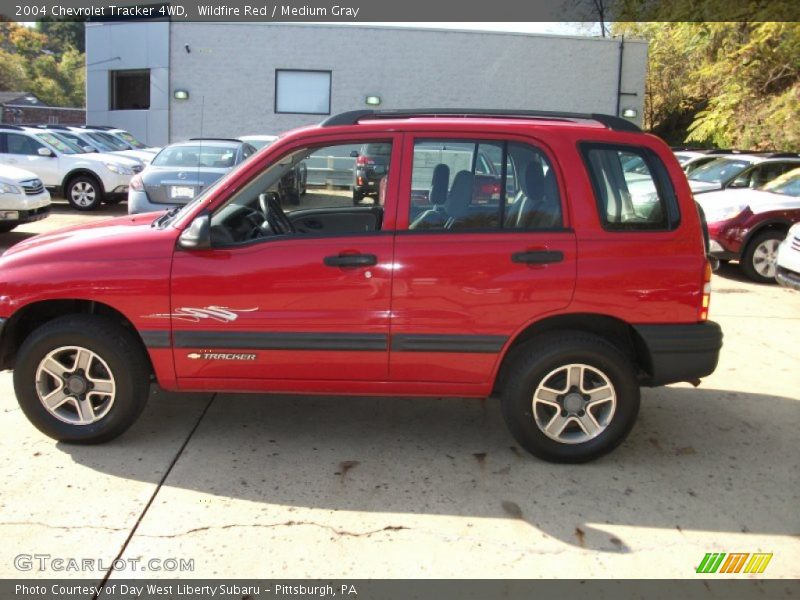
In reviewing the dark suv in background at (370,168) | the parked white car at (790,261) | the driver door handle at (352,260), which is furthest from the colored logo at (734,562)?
the parked white car at (790,261)

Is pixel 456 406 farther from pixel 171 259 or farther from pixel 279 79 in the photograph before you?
pixel 279 79

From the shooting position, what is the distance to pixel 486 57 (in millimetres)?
23047

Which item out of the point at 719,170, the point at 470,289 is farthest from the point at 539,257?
the point at 719,170

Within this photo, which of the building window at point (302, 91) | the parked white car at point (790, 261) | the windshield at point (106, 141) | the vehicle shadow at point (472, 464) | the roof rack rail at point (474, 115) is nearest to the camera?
the vehicle shadow at point (472, 464)

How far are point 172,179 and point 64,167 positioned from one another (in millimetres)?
6353

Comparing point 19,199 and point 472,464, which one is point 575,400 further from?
point 19,199

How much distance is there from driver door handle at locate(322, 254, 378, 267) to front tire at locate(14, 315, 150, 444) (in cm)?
121

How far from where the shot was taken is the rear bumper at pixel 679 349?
160 inches

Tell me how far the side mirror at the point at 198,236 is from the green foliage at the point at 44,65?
75.4m

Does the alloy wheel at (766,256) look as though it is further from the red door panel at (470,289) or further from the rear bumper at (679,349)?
the red door panel at (470,289)

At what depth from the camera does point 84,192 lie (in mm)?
15156

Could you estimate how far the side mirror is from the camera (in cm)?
394

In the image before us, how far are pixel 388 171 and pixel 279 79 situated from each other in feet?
66.7

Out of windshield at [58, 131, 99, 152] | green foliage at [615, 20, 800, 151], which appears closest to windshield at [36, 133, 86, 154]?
windshield at [58, 131, 99, 152]
